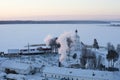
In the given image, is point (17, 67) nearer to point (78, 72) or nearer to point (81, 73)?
point (78, 72)

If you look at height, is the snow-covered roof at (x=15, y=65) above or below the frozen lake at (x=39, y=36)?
above

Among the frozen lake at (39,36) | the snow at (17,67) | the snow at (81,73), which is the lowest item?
the frozen lake at (39,36)

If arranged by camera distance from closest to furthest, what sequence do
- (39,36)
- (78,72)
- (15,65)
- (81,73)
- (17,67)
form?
(81,73) < (78,72) < (17,67) < (15,65) < (39,36)

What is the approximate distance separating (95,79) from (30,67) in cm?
404

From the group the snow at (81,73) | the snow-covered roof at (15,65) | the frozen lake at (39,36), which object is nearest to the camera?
the snow at (81,73)

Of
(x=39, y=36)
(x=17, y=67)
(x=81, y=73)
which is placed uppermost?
(x=81, y=73)

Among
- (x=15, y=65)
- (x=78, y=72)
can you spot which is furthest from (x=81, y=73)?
(x=15, y=65)

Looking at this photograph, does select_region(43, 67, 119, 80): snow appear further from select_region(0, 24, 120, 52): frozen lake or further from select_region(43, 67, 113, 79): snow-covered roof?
select_region(0, 24, 120, 52): frozen lake

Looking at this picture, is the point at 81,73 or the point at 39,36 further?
the point at 39,36

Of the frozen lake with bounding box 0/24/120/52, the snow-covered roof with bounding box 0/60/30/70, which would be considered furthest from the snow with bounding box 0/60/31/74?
the frozen lake with bounding box 0/24/120/52

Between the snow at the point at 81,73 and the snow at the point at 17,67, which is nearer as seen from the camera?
the snow at the point at 81,73

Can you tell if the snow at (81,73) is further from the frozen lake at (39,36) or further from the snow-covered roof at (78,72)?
the frozen lake at (39,36)

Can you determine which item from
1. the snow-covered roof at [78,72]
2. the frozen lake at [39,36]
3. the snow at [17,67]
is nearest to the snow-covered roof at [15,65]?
the snow at [17,67]

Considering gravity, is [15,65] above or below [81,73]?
below
